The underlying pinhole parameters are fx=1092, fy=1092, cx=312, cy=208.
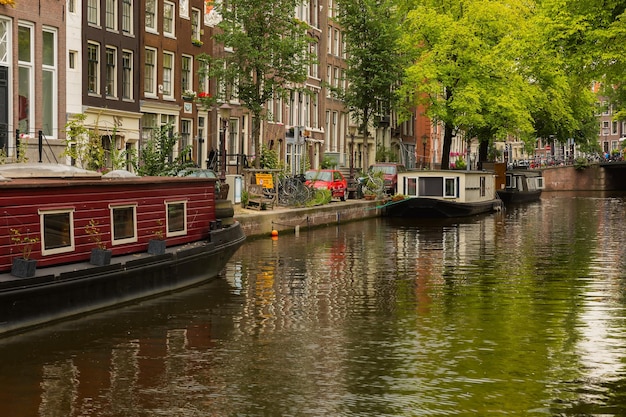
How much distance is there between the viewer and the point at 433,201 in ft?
145

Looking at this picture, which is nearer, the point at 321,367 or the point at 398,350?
the point at 321,367

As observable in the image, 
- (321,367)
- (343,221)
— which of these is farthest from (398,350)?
(343,221)

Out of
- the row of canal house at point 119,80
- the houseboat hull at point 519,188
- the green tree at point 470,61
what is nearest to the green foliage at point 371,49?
the green tree at point 470,61

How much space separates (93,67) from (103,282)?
78.3ft

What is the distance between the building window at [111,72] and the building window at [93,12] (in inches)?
53.2

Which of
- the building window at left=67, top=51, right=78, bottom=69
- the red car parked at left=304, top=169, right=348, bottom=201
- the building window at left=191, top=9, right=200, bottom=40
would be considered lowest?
the red car parked at left=304, top=169, right=348, bottom=201

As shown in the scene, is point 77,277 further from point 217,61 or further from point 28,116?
point 217,61

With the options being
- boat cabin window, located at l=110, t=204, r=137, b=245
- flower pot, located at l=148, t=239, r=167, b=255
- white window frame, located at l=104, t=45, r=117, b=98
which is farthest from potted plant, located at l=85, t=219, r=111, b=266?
white window frame, located at l=104, t=45, r=117, b=98

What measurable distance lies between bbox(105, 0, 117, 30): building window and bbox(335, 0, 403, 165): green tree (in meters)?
17.2

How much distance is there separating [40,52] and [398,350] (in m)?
22.3

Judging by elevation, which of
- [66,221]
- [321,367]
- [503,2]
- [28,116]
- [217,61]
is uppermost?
[503,2]

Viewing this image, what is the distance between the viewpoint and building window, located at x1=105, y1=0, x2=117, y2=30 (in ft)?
133

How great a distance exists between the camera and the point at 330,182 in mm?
45406

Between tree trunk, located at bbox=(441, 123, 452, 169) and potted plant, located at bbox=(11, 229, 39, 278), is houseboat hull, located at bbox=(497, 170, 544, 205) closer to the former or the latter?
tree trunk, located at bbox=(441, 123, 452, 169)
